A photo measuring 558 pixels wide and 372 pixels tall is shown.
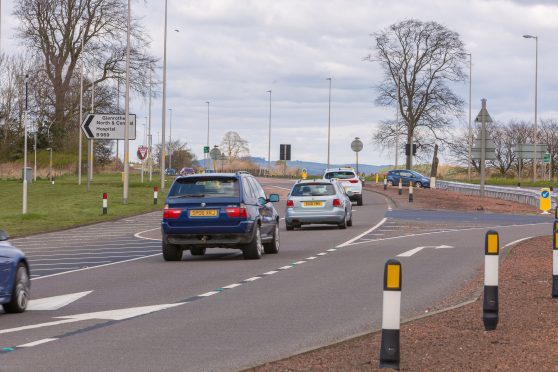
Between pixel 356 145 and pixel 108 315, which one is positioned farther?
pixel 356 145

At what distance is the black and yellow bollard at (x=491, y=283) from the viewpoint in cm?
1081

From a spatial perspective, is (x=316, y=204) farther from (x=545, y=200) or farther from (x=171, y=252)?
(x=545, y=200)

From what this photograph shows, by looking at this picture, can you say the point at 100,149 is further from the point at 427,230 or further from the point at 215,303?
the point at 215,303

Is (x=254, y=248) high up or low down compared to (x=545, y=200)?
down

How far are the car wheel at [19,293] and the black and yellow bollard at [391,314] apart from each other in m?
5.74

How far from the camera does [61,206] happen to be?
47250 millimetres

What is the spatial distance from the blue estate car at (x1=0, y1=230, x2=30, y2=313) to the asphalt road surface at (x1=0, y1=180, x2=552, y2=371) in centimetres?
20

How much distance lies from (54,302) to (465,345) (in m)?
6.22

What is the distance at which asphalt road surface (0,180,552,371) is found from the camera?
9.73 m

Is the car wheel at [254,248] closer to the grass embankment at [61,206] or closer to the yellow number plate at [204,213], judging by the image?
the yellow number plate at [204,213]

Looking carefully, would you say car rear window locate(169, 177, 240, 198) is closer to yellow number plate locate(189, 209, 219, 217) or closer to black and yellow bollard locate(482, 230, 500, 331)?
yellow number plate locate(189, 209, 219, 217)

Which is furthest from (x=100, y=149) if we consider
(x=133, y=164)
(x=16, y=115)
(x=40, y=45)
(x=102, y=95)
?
(x=133, y=164)

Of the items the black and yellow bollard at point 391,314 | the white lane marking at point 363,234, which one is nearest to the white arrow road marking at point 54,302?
the black and yellow bollard at point 391,314

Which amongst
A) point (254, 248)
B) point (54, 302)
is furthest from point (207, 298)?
point (254, 248)
